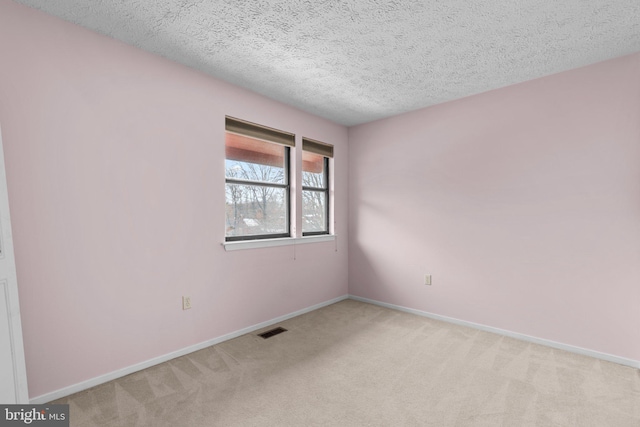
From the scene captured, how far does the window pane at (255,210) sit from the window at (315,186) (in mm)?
392

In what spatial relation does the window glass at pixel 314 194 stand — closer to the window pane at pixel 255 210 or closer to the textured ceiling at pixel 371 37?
the window pane at pixel 255 210

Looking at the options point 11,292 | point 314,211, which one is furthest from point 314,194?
point 11,292

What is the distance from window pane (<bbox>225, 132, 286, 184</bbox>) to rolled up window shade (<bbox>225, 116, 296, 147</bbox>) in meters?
0.07

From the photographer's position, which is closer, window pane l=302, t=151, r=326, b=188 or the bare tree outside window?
the bare tree outside window

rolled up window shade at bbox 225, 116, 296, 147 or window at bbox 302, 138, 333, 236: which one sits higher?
rolled up window shade at bbox 225, 116, 296, 147

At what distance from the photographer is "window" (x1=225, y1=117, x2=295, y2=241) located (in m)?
3.06

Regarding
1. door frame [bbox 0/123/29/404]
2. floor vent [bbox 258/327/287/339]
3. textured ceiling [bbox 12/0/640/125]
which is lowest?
floor vent [bbox 258/327/287/339]

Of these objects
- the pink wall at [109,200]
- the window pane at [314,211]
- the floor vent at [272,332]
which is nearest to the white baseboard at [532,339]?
the window pane at [314,211]

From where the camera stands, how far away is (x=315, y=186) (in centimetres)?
404

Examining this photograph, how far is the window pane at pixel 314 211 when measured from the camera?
3865mm

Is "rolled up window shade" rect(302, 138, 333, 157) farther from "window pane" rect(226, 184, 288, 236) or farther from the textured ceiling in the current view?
the textured ceiling

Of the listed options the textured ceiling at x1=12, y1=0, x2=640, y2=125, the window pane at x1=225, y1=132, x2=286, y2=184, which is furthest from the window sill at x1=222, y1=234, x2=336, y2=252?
the textured ceiling at x1=12, y1=0, x2=640, y2=125

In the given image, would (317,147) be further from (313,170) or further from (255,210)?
(255,210)

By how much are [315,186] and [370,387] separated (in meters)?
2.56
